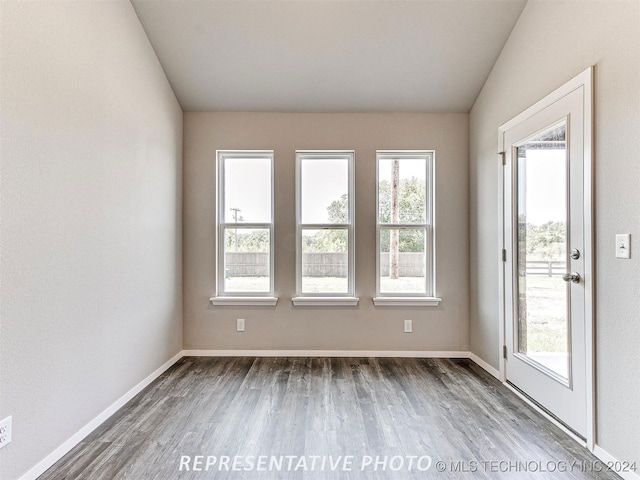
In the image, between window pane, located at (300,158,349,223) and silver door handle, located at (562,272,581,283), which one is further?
window pane, located at (300,158,349,223)

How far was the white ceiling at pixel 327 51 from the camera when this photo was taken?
8.25 feet

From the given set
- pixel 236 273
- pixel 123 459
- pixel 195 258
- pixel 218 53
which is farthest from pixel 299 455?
pixel 218 53

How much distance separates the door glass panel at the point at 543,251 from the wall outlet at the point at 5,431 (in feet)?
9.94

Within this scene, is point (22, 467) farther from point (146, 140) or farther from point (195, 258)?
point (146, 140)

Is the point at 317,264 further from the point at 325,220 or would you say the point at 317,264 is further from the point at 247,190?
the point at 247,190

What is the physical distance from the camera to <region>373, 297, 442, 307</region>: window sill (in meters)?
3.27

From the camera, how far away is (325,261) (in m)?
3.39

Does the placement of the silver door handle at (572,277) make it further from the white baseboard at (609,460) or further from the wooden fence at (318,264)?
the wooden fence at (318,264)

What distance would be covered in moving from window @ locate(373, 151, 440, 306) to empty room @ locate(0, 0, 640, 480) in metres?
0.02

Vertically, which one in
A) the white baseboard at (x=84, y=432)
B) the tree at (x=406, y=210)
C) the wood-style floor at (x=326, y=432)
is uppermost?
the tree at (x=406, y=210)

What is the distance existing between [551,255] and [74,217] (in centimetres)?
302

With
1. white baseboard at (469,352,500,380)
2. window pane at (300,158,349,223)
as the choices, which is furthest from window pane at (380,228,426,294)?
white baseboard at (469,352,500,380)

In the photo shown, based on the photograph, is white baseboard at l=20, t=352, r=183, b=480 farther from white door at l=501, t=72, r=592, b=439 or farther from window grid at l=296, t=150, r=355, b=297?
white door at l=501, t=72, r=592, b=439

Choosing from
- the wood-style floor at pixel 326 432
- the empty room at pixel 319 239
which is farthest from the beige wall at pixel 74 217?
the wood-style floor at pixel 326 432
